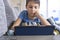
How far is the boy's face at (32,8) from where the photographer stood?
49 cm

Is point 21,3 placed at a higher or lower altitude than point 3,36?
higher

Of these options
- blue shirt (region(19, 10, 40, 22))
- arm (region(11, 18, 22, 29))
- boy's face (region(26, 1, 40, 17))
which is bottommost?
arm (region(11, 18, 22, 29))

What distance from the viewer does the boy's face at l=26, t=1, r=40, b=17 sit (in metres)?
0.49

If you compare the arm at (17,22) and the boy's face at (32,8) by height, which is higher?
the boy's face at (32,8)

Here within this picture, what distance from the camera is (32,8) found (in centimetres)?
49

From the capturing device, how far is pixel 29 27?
46cm

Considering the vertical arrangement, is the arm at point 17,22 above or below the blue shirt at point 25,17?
below

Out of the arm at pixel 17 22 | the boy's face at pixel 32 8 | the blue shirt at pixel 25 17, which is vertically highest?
the boy's face at pixel 32 8

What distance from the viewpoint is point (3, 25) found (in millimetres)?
480

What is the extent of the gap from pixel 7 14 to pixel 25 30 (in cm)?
9

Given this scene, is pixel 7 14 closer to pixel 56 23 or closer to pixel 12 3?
pixel 12 3

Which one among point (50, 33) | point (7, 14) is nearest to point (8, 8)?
point (7, 14)

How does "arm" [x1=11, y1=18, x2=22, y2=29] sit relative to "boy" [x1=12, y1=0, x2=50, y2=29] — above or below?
below

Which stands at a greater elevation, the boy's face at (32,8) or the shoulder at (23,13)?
the boy's face at (32,8)
